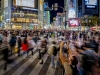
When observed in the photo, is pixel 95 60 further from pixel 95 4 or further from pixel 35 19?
→ pixel 35 19

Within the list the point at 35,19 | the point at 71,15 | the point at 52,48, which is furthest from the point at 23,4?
the point at 52,48

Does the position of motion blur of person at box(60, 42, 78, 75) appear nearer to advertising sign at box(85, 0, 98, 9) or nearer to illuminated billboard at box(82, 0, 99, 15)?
illuminated billboard at box(82, 0, 99, 15)

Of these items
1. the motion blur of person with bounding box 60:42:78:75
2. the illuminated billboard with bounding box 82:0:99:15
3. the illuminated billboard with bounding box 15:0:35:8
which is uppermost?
the illuminated billboard with bounding box 15:0:35:8

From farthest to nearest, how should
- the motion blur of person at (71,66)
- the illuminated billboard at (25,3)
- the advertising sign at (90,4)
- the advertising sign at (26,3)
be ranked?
the advertising sign at (26,3)
the illuminated billboard at (25,3)
the advertising sign at (90,4)
the motion blur of person at (71,66)

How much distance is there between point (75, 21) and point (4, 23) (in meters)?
98.3

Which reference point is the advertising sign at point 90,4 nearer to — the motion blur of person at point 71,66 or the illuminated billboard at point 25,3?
the illuminated billboard at point 25,3

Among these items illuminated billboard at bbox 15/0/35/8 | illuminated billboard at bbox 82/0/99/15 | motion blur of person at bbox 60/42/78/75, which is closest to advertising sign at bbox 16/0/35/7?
illuminated billboard at bbox 15/0/35/8

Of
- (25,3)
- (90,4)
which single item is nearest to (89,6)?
(90,4)

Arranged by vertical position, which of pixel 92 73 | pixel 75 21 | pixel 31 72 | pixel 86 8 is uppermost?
pixel 86 8

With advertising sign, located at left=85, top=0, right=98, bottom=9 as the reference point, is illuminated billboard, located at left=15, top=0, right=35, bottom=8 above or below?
above

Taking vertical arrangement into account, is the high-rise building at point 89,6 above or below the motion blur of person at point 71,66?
above

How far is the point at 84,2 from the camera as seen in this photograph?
94875 mm

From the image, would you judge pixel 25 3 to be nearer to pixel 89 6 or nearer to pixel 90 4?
pixel 90 4

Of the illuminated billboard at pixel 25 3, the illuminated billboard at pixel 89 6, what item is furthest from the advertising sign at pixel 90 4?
the illuminated billboard at pixel 25 3
